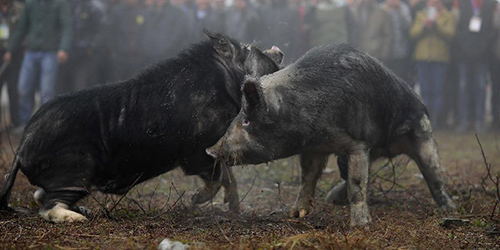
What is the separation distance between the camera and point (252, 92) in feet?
16.7

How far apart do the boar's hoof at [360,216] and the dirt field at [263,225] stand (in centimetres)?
8

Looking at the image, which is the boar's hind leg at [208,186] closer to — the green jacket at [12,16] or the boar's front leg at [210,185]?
the boar's front leg at [210,185]

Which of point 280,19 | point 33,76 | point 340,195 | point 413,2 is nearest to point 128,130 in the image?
point 340,195

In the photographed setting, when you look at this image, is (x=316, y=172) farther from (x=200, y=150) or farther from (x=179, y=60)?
(x=179, y=60)

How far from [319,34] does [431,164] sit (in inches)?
284

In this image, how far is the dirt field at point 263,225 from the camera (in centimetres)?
438

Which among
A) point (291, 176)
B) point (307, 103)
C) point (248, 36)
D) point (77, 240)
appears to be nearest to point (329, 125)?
point (307, 103)

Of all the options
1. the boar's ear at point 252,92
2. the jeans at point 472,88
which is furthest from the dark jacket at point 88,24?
the boar's ear at point 252,92

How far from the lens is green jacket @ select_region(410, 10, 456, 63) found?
43.1 feet

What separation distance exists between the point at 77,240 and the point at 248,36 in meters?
8.51

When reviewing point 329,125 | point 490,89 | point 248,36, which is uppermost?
point 329,125

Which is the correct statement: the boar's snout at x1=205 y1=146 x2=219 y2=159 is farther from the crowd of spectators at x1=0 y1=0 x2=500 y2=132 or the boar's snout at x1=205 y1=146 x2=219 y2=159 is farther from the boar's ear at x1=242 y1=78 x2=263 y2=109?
the crowd of spectators at x1=0 y1=0 x2=500 y2=132

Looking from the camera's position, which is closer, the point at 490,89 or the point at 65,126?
the point at 65,126

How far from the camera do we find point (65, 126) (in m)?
5.46
